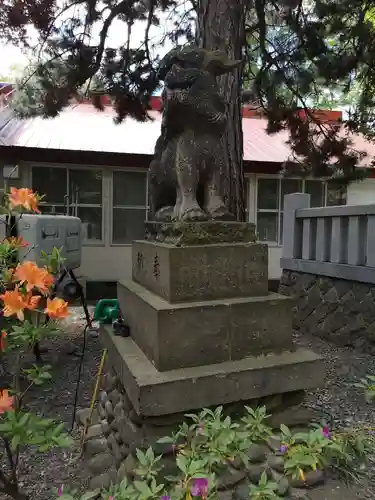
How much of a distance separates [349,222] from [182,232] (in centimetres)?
287

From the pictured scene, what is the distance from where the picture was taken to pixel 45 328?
163cm

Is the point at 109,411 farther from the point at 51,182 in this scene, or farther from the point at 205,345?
the point at 51,182

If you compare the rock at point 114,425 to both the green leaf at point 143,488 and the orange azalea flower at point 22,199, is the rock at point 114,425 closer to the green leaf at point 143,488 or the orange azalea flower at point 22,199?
the green leaf at point 143,488

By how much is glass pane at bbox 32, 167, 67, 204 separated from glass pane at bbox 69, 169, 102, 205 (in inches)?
5.8

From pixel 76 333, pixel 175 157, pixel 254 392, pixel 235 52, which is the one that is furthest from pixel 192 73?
pixel 76 333

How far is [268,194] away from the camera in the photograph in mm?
8875

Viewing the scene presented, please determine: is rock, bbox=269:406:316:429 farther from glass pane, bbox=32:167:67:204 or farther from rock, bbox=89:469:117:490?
glass pane, bbox=32:167:67:204

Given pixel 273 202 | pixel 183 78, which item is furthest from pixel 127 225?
pixel 183 78

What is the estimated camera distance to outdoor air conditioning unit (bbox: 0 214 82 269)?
4602mm

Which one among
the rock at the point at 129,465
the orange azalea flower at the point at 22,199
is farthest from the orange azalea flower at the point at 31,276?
the rock at the point at 129,465

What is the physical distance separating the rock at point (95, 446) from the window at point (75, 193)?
5.54 m

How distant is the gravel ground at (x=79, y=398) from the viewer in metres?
2.42

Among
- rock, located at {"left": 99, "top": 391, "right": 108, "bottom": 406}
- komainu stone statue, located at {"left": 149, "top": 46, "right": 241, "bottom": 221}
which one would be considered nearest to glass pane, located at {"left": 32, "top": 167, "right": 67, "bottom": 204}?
rock, located at {"left": 99, "top": 391, "right": 108, "bottom": 406}

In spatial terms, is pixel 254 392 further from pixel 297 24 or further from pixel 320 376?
pixel 297 24
